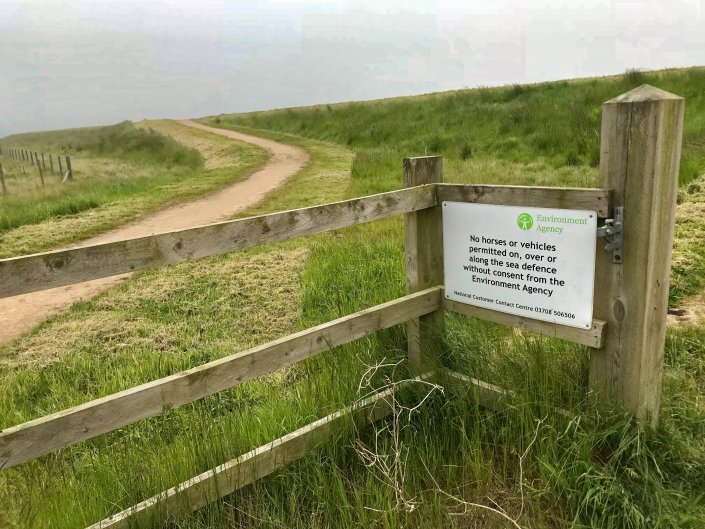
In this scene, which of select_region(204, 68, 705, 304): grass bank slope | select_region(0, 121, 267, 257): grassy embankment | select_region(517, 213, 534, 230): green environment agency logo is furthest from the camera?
select_region(204, 68, 705, 304): grass bank slope

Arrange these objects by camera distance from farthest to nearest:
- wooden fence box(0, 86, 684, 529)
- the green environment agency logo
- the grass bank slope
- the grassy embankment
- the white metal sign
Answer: the grass bank slope, the grassy embankment, the green environment agency logo, the white metal sign, wooden fence box(0, 86, 684, 529)

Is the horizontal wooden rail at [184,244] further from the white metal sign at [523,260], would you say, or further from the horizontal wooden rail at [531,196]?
the white metal sign at [523,260]

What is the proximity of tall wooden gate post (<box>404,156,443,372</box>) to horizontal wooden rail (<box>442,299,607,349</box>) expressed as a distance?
0.17m

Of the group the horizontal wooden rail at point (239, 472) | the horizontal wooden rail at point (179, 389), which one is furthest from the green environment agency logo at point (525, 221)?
the horizontal wooden rail at point (239, 472)

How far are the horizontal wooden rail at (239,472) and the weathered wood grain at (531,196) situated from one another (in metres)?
1.20

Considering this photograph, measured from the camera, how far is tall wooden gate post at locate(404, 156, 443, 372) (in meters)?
3.65

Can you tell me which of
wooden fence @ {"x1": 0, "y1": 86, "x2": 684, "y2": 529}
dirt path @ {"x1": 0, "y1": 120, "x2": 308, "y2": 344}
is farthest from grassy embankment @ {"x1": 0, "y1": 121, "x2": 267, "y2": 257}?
wooden fence @ {"x1": 0, "y1": 86, "x2": 684, "y2": 529}

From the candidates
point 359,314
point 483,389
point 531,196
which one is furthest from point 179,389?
point 531,196

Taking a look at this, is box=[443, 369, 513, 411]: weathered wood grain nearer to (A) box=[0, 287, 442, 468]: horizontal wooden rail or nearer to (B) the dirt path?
(A) box=[0, 287, 442, 468]: horizontal wooden rail

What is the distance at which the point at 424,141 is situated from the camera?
23.0 meters

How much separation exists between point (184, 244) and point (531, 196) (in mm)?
1764

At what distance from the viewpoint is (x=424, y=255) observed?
369cm

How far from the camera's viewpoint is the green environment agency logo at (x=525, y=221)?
3072 millimetres

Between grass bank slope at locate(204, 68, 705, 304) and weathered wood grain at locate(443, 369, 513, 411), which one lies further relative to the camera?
grass bank slope at locate(204, 68, 705, 304)
